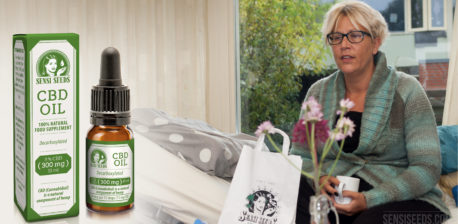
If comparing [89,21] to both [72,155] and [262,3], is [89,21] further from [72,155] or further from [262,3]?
[72,155]

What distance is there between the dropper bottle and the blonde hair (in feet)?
3.32

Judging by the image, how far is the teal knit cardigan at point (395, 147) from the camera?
1335mm

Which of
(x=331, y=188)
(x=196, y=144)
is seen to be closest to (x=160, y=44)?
(x=196, y=144)

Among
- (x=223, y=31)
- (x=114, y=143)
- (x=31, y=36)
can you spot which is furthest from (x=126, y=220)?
(x=223, y=31)

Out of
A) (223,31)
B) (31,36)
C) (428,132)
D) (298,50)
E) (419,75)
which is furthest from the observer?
(223,31)

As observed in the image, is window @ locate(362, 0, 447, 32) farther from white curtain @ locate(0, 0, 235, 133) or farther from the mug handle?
white curtain @ locate(0, 0, 235, 133)

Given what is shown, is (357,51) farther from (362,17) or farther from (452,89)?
(452,89)

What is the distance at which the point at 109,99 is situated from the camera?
51 cm

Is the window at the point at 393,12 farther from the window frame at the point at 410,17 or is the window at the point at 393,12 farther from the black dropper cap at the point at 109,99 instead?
the black dropper cap at the point at 109,99

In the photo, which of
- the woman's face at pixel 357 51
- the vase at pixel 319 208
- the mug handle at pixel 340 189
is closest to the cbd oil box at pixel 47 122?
the vase at pixel 319 208

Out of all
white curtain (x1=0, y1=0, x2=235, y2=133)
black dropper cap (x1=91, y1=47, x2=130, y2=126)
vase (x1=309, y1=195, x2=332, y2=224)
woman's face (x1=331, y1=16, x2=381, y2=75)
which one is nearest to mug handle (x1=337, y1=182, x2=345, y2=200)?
woman's face (x1=331, y1=16, x2=381, y2=75)

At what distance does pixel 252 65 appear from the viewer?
2.31 meters

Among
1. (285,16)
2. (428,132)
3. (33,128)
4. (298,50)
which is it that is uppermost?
(285,16)

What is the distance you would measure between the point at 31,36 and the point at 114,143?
126 mm
